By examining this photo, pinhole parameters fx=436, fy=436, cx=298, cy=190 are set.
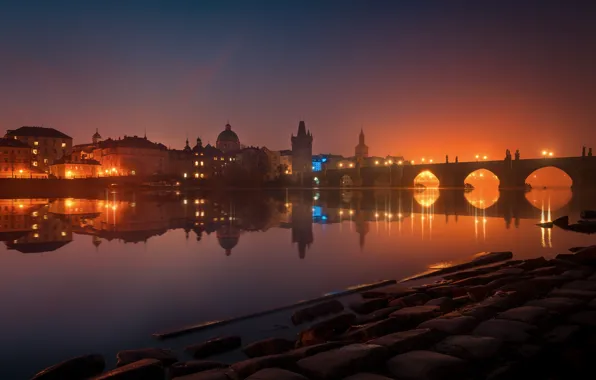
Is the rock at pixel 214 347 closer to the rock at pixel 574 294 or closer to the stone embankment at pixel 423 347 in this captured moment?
the stone embankment at pixel 423 347

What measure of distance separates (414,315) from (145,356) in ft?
13.0

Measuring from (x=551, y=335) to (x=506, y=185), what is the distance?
4039 inches

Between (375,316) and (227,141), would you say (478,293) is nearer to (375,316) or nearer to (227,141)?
(375,316)

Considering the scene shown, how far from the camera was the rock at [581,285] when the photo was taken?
7.74 meters

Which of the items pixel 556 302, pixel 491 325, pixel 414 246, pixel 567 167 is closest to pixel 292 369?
pixel 491 325

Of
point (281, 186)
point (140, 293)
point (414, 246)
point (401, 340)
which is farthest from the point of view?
point (281, 186)

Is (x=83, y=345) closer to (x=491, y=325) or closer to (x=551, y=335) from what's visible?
(x=491, y=325)

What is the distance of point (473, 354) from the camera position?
476cm

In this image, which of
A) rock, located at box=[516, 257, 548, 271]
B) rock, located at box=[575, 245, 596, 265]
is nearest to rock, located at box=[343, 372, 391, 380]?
rock, located at box=[516, 257, 548, 271]

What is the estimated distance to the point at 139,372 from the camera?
5211 millimetres

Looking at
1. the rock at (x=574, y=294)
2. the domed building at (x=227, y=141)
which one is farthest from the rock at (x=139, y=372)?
the domed building at (x=227, y=141)

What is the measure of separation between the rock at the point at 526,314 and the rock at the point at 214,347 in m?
3.87

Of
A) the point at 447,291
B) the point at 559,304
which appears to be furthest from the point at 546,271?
the point at 559,304

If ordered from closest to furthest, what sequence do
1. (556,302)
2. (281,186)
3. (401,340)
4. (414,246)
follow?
1. (401,340)
2. (556,302)
3. (414,246)
4. (281,186)
